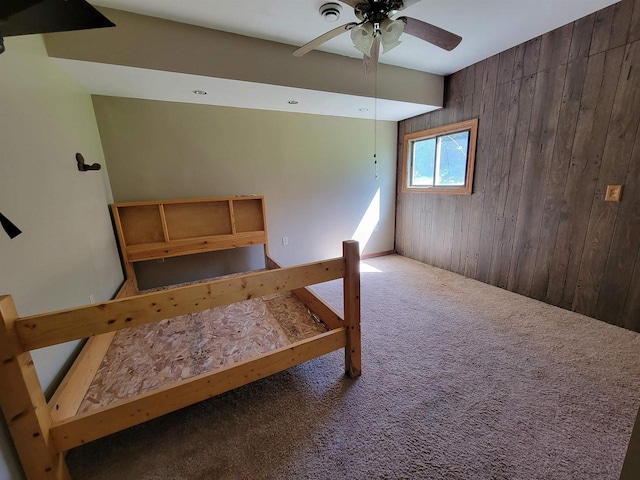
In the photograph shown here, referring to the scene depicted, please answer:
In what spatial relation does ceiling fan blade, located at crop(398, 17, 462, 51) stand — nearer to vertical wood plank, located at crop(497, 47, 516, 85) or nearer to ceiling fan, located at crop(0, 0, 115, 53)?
vertical wood plank, located at crop(497, 47, 516, 85)

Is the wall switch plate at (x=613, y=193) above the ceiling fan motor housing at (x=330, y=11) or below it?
below

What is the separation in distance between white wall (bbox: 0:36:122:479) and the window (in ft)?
12.9

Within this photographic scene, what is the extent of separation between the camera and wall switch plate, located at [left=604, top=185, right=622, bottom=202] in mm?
2115

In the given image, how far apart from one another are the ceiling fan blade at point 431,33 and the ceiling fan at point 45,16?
1.55 metres

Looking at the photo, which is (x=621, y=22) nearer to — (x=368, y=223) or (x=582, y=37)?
(x=582, y=37)

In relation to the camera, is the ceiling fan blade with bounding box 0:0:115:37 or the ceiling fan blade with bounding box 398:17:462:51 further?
the ceiling fan blade with bounding box 398:17:462:51

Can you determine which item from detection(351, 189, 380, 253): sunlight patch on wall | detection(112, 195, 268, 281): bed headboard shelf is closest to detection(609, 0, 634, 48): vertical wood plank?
detection(351, 189, 380, 253): sunlight patch on wall

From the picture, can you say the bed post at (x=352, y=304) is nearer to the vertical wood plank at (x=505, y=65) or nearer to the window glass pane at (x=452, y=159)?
the window glass pane at (x=452, y=159)

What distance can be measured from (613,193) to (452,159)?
166 centimetres

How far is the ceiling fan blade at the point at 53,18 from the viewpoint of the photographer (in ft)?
2.63

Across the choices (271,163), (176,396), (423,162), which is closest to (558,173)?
(423,162)

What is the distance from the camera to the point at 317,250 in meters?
4.03

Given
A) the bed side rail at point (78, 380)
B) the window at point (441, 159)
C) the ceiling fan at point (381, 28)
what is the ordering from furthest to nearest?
the window at point (441, 159) < the ceiling fan at point (381, 28) < the bed side rail at point (78, 380)

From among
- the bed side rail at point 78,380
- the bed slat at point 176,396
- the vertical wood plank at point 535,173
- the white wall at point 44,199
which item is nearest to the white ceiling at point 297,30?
the white wall at point 44,199
